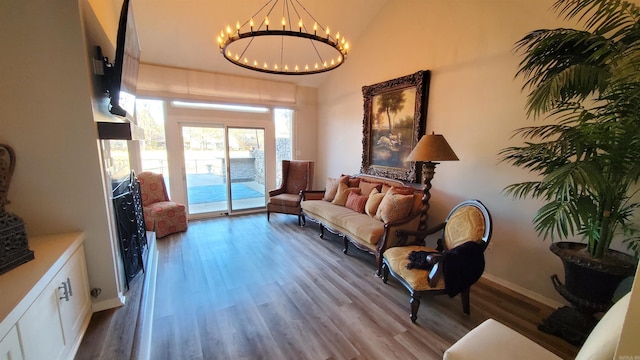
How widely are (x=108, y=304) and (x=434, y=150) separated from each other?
124 inches

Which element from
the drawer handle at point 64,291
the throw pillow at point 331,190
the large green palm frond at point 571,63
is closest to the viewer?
the drawer handle at point 64,291

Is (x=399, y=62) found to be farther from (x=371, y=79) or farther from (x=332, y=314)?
(x=332, y=314)

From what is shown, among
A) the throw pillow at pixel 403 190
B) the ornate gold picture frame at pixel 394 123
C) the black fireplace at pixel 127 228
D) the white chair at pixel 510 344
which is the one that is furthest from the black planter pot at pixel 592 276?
the black fireplace at pixel 127 228

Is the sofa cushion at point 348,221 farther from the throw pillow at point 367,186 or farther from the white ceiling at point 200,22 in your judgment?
the white ceiling at point 200,22

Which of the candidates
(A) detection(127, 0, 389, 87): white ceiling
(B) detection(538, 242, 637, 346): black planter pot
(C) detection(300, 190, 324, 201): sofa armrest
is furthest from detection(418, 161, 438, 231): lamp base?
(A) detection(127, 0, 389, 87): white ceiling

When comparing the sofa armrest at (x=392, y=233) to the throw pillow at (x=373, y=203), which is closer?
the sofa armrest at (x=392, y=233)

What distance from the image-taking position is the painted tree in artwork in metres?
3.71

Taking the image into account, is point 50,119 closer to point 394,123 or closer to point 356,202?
point 356,202

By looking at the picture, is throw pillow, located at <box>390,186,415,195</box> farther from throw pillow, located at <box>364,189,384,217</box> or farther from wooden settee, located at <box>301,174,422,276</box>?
throw pillow, located at <box>364,189,384,217</box>

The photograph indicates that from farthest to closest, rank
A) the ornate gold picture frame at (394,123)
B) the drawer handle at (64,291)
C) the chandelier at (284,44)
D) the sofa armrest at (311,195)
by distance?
the sofa armrest at (311,195)
the ornate gold picture frame at (394,123)
the chandelier at (284,44)
the drawer handle at (64,291)

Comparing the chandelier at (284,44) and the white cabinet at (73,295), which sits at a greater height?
the chandelier at (284,44)

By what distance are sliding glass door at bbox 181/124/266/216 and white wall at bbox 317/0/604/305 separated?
3156 millimetres

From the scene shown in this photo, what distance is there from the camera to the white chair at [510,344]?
0.95 metres

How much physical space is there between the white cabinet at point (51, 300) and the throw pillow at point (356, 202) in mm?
A: 3071
